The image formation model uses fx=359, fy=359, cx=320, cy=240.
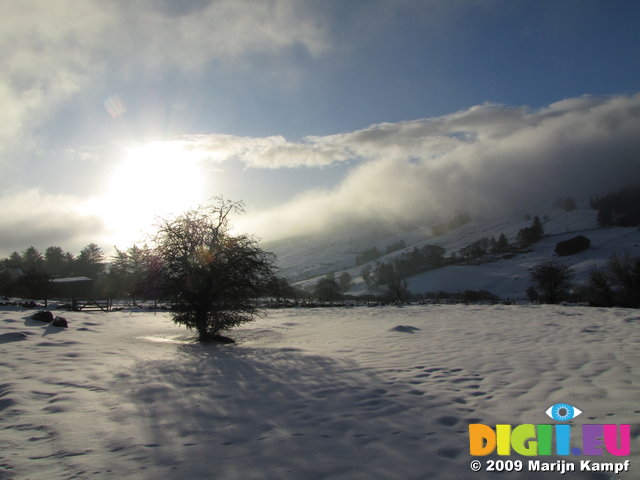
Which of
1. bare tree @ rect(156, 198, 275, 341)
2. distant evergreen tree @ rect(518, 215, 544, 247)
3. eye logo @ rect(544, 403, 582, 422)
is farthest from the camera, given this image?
distant evergreen tree @ rect(518, 215, 544, 247)

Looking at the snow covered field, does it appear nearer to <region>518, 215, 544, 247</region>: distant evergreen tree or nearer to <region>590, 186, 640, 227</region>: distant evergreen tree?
<region>518, 215, 544, 247</region>: distant evergreen tree

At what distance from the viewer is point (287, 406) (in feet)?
22.3

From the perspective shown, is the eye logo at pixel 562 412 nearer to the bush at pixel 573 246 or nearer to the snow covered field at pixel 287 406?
the snow covered field at pixel 287 406

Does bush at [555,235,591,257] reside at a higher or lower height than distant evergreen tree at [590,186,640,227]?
lower

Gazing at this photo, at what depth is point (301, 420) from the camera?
6.05m

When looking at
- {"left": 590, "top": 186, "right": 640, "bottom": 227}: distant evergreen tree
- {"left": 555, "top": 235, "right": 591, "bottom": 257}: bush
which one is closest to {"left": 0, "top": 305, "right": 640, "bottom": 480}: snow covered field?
{"left": 555, "top": 235, "right": 591, "bottom": 257}: bush

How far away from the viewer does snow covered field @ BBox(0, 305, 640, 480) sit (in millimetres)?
4578

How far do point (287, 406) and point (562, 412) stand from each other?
4846 millimetres

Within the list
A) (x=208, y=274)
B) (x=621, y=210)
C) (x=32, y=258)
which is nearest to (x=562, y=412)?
(x=208, y=274)

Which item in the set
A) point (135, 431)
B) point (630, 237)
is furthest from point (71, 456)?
point (630, 237)

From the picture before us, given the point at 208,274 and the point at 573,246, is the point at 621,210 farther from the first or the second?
the point at 208,274

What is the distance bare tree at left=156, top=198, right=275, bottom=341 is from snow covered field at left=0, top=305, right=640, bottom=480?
452cm

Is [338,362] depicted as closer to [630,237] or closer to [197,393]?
[197,393]

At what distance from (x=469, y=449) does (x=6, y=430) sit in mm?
6974
